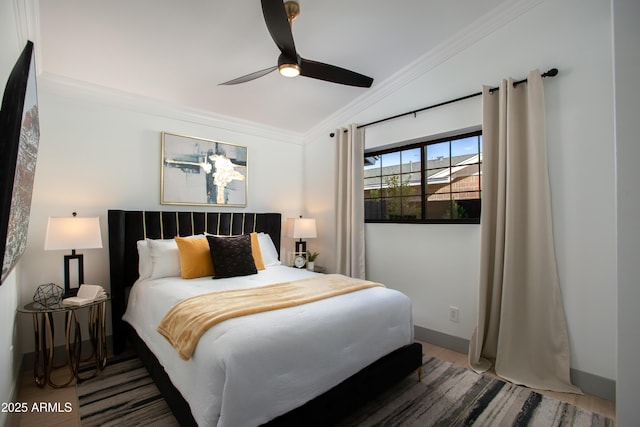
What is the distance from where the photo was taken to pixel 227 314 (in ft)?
5.07

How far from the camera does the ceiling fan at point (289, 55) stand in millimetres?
1591

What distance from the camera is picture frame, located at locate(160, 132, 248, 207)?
3.21 metres

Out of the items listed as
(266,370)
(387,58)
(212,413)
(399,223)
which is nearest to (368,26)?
(387,58)

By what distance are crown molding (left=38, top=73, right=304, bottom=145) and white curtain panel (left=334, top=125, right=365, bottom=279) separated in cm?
110

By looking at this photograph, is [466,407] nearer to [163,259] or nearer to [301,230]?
[301,230]

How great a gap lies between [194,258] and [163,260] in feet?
0.92

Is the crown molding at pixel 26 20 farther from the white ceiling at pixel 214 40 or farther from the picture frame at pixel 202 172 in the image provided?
the picture frame at pixel 202 172

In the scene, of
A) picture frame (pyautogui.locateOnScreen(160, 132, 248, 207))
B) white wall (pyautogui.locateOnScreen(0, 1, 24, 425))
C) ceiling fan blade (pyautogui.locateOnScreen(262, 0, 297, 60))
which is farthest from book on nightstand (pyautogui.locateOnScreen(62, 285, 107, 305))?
ceiling fan blade (pyautogui.locateOnScreen(262, 0, 297, 60))

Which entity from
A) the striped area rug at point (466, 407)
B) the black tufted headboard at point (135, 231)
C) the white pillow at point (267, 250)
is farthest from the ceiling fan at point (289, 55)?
the striped area rug at point (466, 407)

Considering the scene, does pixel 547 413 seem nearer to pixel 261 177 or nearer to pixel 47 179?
pixel 261 177

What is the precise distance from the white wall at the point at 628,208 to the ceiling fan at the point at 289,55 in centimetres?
153

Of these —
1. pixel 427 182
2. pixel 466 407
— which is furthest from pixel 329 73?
pixel 466 407

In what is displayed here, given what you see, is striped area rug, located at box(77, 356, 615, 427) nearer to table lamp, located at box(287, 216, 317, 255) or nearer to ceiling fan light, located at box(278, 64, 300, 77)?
table lamp, located at box(287, 216, 317, 255)

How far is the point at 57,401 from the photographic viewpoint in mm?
1974
